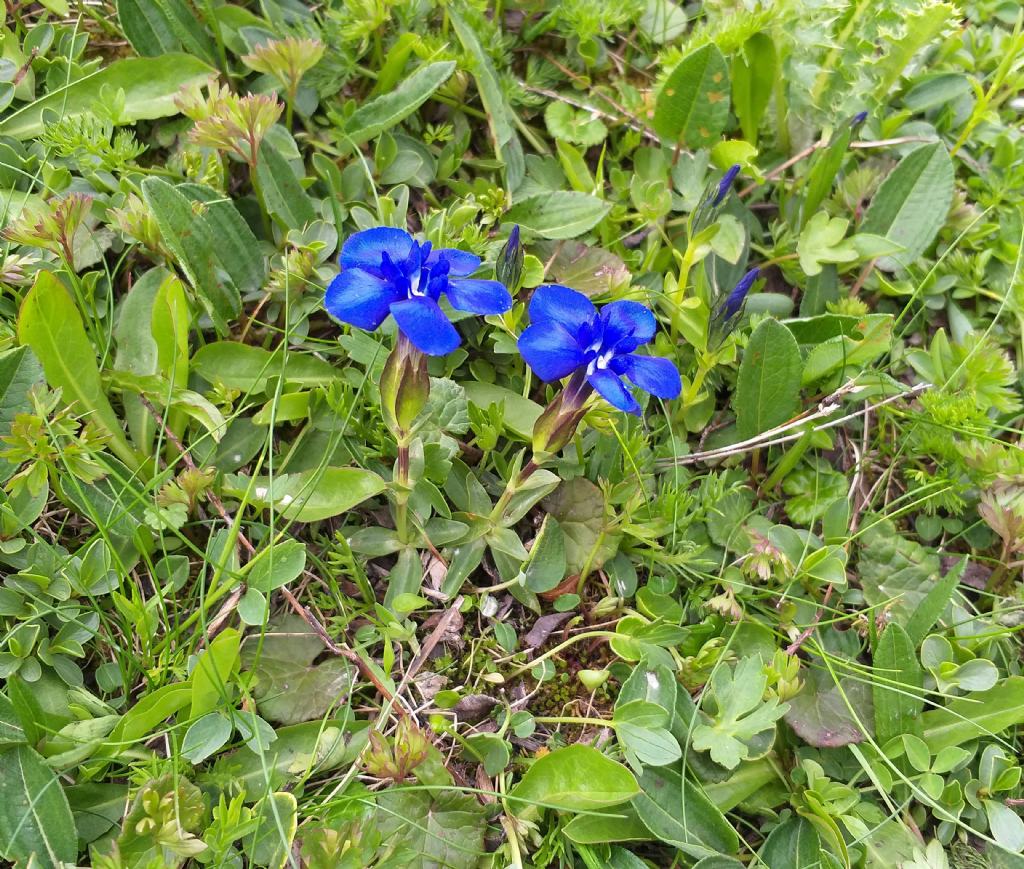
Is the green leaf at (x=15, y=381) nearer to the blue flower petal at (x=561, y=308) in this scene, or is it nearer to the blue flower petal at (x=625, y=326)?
the blue flower petal at (x=561, y=308)

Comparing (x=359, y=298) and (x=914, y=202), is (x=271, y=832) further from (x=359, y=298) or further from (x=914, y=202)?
(x=914, y=202)

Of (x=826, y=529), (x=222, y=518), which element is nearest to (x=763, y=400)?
(x=826, y=529)

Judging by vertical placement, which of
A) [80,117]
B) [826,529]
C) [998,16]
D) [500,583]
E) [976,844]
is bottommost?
[976,844]

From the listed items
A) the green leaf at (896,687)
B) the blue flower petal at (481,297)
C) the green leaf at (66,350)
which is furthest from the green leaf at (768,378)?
the green leaf at (66,350)

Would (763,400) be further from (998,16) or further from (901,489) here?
(998,16)

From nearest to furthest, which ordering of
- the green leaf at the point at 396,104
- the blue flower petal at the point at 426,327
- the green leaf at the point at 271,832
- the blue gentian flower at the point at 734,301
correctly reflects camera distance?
1. the blue flower petal at the point at 426,327
2. the green leaf at the point at 271,832
3. the blue gentian flower at the point at 734,301
4. the green leaf at the point at 396,104

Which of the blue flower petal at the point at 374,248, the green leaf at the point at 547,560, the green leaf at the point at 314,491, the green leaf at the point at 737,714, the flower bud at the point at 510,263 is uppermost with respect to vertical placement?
the blue flower petal at the point at 374,248

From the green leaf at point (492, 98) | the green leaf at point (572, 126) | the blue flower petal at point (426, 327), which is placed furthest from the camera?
the green leaf at point (572, 126)

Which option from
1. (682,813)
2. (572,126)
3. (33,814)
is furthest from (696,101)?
(33,814)
